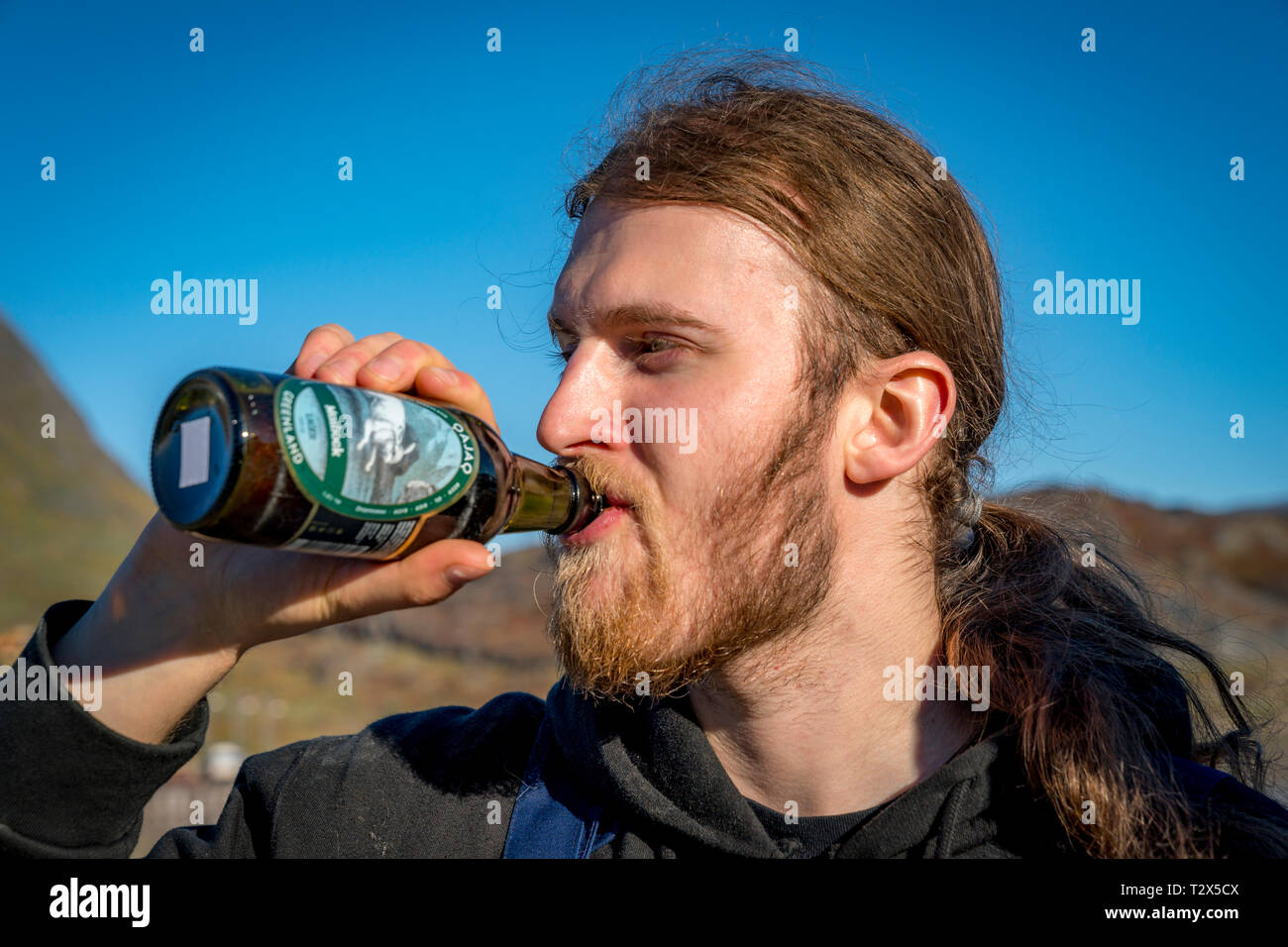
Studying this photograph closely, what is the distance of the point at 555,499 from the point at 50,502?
26688 millimetres

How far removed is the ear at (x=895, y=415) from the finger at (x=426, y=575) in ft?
3.57

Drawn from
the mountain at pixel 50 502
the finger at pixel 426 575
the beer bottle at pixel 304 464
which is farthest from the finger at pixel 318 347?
the mountain at pixel 50 502

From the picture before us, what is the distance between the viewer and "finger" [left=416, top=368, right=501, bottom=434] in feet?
6.85

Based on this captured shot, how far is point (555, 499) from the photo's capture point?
7.92 feet

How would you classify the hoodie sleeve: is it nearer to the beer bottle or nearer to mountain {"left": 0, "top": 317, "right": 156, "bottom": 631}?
the beer bottle

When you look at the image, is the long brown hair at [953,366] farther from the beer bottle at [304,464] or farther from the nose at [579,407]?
the beer bottle at [304,464]

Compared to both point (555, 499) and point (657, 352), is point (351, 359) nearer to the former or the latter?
point (555, 499)

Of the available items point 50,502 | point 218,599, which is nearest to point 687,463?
point 218,599

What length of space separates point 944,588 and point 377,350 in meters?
1.69

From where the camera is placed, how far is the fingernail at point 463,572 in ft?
6.28

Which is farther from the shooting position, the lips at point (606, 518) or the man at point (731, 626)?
the lips at point (606, 518)

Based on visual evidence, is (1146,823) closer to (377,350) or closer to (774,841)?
(774,841)

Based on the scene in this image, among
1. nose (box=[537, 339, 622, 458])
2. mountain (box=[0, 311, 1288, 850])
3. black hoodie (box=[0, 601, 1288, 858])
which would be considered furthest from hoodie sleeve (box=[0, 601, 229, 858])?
mountain (box=[0, 311, 1288, 850])
